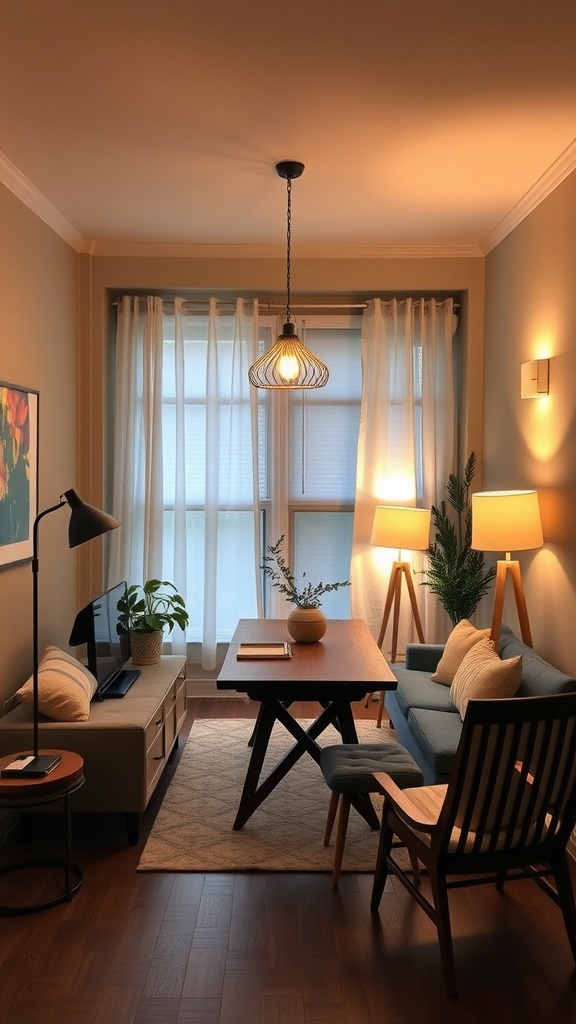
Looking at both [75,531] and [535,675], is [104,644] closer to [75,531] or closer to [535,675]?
[75,531]

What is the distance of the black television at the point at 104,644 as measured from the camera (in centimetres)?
372

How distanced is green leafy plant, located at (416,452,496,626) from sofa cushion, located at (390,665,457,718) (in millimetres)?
649

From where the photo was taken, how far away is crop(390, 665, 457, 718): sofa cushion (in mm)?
3844

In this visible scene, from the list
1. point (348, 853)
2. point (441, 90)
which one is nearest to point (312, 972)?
point (348, 853)

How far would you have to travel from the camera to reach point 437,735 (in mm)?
3373

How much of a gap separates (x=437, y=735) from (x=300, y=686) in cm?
65

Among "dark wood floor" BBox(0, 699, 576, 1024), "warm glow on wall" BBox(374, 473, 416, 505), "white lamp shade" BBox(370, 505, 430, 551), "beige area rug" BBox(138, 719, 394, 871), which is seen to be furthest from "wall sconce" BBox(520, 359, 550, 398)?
"dark wood floor" BBox(0, 699, 576, 1024)

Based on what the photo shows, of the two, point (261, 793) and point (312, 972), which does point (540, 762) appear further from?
point (261, 793)

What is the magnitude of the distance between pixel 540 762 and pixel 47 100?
2.98 m

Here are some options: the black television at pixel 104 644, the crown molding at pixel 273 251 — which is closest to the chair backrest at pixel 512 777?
the black television at pixel 104 644

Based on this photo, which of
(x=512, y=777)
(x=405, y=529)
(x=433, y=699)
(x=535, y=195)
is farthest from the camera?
(x=405, y=529)

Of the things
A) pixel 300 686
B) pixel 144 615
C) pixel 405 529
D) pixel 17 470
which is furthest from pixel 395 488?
pixel 17 470

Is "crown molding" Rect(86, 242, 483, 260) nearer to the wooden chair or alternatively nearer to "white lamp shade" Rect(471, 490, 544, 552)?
"white lamp shade" Rect(471, 490, 544, 552)

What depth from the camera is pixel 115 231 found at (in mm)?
4906
